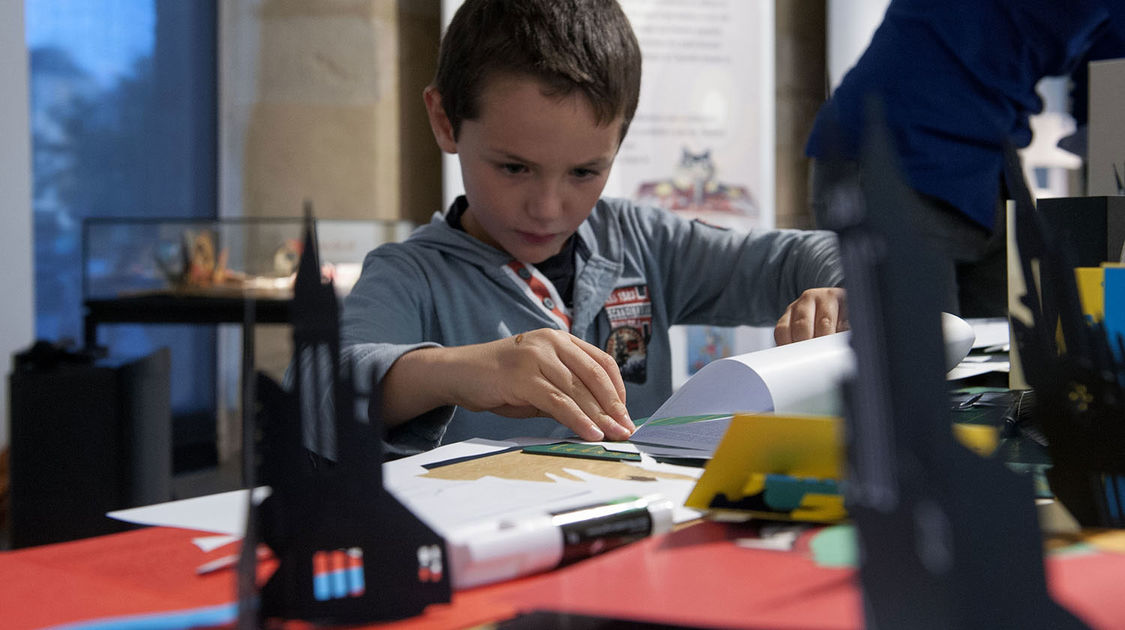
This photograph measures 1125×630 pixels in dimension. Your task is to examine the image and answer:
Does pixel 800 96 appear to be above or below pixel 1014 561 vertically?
above

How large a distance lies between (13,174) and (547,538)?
196 centimetres

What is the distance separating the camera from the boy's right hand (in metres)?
0.56

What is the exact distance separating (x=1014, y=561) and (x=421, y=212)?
8.17 ft

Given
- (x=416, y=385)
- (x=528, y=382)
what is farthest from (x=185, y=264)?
(x=528, y=382)

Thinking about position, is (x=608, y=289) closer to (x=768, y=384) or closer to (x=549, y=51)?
(x=549, y=51)

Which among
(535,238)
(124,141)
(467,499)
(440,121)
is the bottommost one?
(467,499)

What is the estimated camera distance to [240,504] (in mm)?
400

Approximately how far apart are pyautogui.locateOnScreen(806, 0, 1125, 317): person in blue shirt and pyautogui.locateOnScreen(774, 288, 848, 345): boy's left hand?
0.41 m

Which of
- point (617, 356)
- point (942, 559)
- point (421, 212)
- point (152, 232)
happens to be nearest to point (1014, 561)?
point (942, 559)

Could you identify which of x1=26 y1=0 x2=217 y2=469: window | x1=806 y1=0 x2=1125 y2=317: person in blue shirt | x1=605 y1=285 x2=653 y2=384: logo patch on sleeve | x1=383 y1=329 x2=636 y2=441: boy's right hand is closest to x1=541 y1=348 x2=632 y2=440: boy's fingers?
x1=383 y1=329 x2=636 y2=441: boy's right hand

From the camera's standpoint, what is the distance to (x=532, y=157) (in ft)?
2.75

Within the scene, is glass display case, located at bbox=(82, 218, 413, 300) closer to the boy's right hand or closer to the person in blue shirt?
the person in blue shirt

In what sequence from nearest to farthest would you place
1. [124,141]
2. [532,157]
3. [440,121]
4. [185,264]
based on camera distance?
1. [532,157]
2. [440,121]
3. [185,264]
4. [124,141]

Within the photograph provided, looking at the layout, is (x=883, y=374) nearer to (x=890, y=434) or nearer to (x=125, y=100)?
(x=890, y=434)
